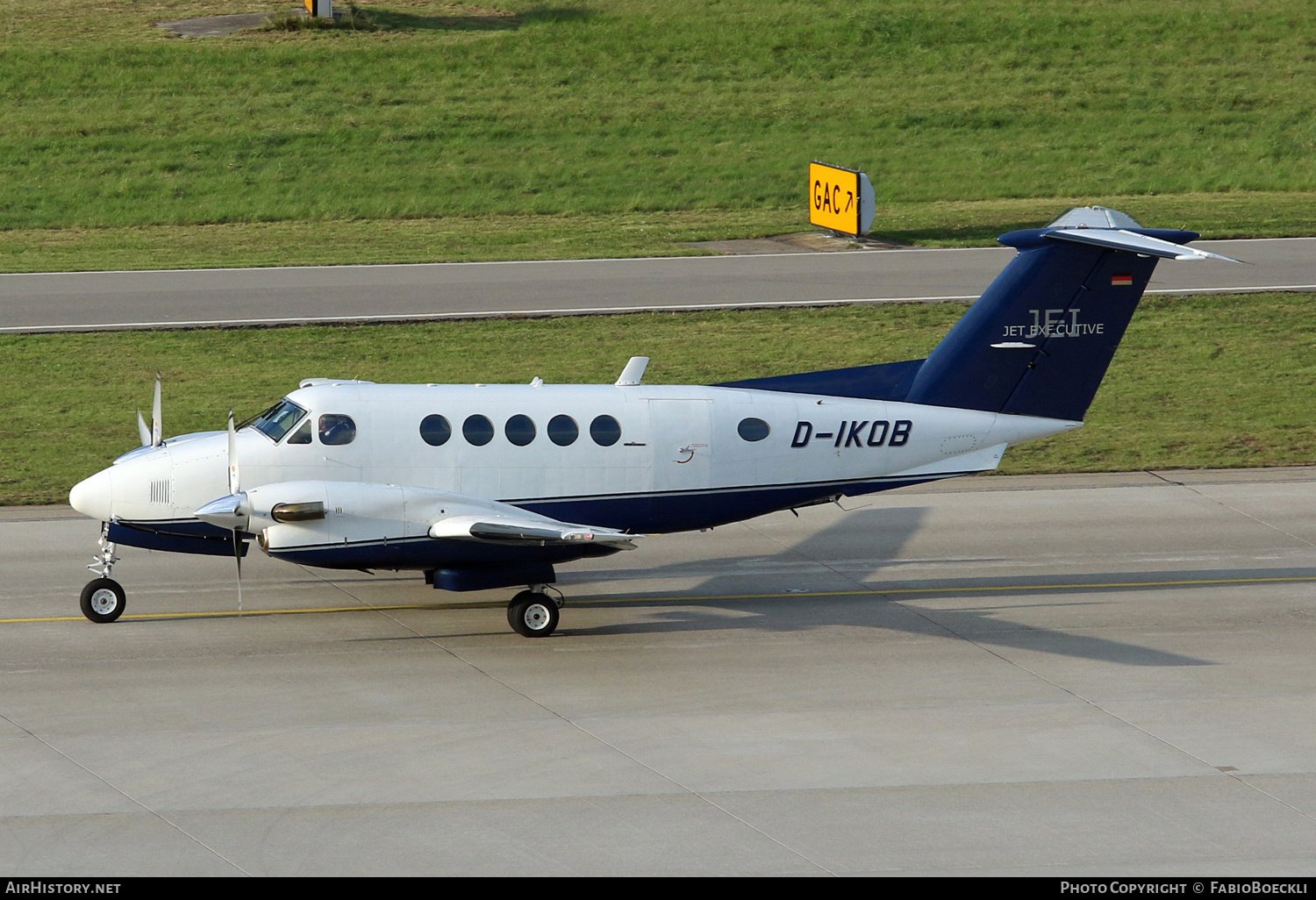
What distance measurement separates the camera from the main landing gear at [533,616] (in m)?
16.3

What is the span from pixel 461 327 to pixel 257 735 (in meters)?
18.0

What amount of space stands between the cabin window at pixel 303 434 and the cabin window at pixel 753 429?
188 inches

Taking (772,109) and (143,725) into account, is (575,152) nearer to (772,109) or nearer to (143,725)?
(772,109)

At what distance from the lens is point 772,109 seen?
5112 cm

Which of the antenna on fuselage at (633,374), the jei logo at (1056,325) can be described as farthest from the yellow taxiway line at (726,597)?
the jei logo at (1056,325)

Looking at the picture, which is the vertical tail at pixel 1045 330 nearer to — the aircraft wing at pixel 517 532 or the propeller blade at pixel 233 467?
the aircraft wing at pixel 517 532

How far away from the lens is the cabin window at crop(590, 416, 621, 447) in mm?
16688

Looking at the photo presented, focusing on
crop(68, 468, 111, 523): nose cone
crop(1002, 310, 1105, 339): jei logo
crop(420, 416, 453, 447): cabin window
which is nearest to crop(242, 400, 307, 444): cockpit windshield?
crop(420, 416, 453, 447): cabin window

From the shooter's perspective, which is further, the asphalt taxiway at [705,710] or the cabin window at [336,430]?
the cabin window at [336,430]

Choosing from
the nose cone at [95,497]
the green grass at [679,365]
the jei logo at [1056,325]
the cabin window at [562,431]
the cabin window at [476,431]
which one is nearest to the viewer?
the nose cone at [95,497]

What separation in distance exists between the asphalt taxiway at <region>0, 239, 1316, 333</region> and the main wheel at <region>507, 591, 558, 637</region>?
16.1 m

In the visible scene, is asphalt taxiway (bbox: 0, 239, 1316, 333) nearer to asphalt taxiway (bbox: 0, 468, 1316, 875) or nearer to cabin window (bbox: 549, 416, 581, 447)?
asphalt taxiway (bbox: 0, 468, 1316, 875)

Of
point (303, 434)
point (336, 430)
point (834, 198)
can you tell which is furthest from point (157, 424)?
point (834, 198)
